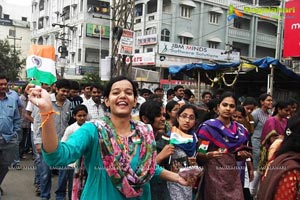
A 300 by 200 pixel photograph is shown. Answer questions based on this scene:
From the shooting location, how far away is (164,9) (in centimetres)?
2891

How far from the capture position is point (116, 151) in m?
1.89

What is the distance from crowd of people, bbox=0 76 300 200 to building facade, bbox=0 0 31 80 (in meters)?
44.7

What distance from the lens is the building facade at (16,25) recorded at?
4894 centimetres

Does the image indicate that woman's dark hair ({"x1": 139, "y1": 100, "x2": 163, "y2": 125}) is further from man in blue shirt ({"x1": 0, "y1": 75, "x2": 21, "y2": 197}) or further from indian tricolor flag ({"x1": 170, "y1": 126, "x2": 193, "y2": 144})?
man in blue shirt ({"x1": 0, "y1": 75, "x2": 21, "y2": 197})

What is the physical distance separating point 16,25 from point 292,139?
53.4 m

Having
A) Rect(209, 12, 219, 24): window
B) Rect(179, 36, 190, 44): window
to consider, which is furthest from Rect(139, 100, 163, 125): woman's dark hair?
Rect(209, 12, 219, 24): window

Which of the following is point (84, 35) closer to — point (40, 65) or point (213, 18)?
point (213, 18)

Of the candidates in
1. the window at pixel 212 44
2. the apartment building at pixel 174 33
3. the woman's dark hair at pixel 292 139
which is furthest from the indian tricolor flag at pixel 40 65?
the window at pixel 212 44

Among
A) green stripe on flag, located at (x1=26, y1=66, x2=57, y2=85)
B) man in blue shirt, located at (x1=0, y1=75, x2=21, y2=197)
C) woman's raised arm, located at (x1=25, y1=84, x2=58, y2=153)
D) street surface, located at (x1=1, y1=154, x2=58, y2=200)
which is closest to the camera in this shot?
woman's raised arm, located at (x1=25, y1=84, x2=58, y2=153)

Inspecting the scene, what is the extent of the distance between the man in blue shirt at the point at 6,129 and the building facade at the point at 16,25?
4443cm

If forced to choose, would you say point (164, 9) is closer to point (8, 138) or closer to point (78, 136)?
point (8, 138)

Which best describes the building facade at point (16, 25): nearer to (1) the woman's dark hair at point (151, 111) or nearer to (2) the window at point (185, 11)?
(2) the window at point (185, 11)

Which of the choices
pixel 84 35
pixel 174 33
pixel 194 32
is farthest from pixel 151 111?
pixel 84 35

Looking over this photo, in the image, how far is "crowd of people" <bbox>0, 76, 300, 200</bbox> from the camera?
6.17 ft
